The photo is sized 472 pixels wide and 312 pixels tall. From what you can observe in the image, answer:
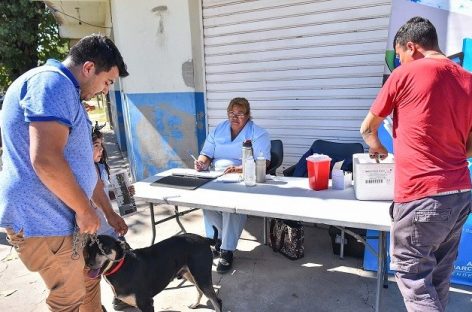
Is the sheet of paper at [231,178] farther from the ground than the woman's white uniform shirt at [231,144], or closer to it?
closer to it

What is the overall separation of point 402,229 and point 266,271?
148 cm

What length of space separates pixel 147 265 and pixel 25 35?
891 centimetres

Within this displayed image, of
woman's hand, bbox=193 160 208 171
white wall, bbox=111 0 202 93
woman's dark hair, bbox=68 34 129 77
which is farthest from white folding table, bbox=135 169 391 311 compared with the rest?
white wall, bbox=111 0 202 93

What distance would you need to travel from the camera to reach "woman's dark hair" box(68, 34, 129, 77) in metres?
1.52

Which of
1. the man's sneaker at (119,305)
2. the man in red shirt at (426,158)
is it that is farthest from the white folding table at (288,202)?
the man's sneaker at (119,305)

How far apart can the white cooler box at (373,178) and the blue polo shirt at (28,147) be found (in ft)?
5.33

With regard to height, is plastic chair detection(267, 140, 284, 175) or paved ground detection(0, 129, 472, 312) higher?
plastic chair detection(267, 140, 284, 175)

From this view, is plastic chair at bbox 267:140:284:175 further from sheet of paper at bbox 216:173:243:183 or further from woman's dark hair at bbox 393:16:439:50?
woman's dark hair at bbox 393:16:439:50

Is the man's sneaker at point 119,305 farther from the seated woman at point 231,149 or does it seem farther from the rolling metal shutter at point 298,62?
the rolling metal shutter at point 298,62

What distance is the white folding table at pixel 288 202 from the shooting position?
201 cm

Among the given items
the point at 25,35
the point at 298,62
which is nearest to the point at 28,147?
the point at 298,62

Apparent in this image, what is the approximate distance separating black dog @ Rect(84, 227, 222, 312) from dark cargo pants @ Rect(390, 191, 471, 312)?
1.20 meters

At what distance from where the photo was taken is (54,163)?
1.33 meters

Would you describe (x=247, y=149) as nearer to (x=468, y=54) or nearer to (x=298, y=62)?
(x=468, y=54)
